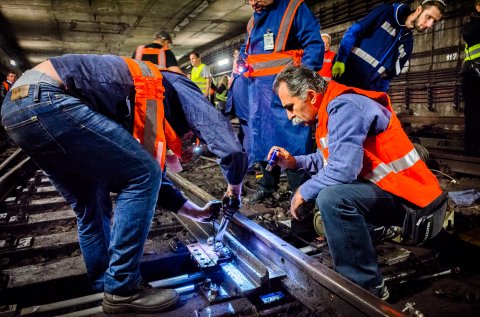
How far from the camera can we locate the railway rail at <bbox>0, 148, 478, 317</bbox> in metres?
1.91

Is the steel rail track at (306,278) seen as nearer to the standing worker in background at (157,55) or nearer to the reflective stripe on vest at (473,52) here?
the standing worker in background at (157,55)

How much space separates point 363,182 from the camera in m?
2.16

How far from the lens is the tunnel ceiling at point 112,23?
1259cm

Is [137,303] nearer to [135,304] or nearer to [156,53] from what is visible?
[135,304]

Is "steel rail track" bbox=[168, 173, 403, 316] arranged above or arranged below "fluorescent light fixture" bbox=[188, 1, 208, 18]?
below

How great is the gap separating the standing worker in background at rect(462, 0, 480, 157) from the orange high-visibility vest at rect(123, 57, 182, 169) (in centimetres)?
526

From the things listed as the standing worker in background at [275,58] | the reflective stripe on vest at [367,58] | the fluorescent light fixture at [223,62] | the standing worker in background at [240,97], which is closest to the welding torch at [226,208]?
the standing worker in background at [275,58]

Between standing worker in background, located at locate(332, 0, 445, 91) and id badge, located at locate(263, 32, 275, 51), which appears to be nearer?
standing worker in background, located at locate(332, 0, 445, 91)

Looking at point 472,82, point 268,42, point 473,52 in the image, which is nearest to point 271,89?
point 268,42

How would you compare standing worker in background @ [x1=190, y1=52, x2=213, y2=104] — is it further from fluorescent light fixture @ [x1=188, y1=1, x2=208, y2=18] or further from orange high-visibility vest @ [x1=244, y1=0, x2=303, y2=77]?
orange high-visibility vest @ [x1=244, y1=0, x2=303, y2=77]

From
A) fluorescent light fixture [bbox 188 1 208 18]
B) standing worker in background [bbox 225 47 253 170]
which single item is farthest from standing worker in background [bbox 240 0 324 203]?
fluorescent light fixture [bbox 188 1 208 18]

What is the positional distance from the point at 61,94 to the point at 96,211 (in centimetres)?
81

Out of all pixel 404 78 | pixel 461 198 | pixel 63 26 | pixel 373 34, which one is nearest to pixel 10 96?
pixel 373 34

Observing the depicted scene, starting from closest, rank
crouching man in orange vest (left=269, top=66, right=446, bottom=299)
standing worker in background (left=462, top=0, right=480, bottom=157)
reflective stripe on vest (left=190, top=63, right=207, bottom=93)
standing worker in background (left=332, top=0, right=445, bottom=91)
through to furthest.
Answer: crouching man in orange vest (left=269, top=66, right=446, bottom=299) → standing worker in background (left=332, top=0, right=445, bottom=91) → standing worker in background (left=462, top=0, right=480, bottom=157) → reflective stripe on vest (left=190, top=63, right=207, bottom=93)
